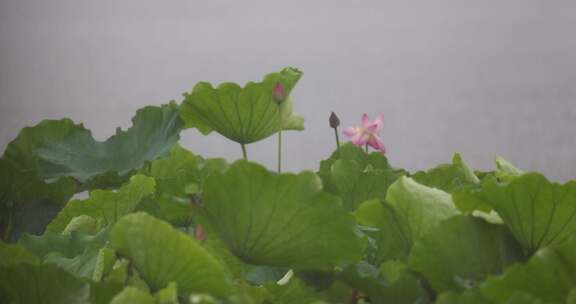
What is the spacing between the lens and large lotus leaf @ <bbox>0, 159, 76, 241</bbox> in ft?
1.10

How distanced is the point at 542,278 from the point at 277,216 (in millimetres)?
66

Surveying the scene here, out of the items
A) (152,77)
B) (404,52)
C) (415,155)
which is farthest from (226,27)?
(415,155)

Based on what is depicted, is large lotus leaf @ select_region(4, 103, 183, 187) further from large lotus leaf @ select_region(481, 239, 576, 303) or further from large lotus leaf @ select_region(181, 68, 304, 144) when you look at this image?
large lotus leaf @ select_region(481, 239, 576, 303)

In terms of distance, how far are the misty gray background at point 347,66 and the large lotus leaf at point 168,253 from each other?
4.22 m

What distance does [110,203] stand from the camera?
0.27 meters

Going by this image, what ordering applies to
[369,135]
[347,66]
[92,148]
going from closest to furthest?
[92,148]
[369,135]
[347,66]

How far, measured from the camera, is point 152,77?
15.0 ft

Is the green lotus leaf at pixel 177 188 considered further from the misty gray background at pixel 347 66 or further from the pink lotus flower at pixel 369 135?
the misty gray background at pixel 347 66

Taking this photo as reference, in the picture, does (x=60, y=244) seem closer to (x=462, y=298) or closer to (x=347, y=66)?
(x=462, y=298)

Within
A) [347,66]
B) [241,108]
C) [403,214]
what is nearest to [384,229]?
[403,214]

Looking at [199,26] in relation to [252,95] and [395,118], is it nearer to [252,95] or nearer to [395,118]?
[395,118]

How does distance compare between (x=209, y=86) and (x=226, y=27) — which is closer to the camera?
(x=209, y=86)

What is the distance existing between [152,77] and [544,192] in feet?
14.7

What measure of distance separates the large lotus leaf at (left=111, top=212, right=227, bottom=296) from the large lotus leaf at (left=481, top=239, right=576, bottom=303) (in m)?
0.06
